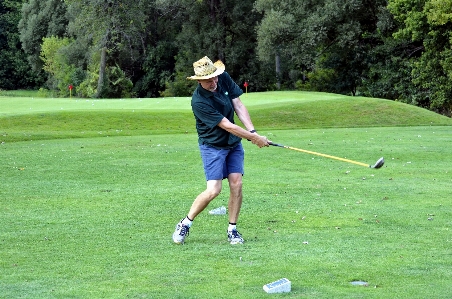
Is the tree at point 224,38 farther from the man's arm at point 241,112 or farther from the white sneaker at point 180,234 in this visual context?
the white sneaker at point 180,234

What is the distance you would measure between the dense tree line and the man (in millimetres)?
34422

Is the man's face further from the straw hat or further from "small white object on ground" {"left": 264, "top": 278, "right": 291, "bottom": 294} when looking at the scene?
"small white object on ground" {"left": 264, "top": 278, "right": 291, "bottom": 294}

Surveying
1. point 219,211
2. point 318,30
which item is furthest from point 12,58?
point 219,211

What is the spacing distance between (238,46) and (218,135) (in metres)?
50.6

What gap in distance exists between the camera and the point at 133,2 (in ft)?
182

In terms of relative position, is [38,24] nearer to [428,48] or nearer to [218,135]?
[428,48]

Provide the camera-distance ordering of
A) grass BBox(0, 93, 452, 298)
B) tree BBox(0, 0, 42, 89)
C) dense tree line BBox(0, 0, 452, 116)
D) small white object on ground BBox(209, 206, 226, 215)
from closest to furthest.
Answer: grass BBox(0, 93, 452, 298), small white object on ground BBox(209, 206, 226, 215), dense tree line BBox(0, 0, 452, 116), tree BBox(0, 0, 42, 89)

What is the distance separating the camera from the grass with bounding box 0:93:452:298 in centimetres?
714

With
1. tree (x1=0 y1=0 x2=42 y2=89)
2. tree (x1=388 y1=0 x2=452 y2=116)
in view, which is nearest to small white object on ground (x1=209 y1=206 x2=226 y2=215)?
tree (x1=388 y1=0 x2=452 y2=116)

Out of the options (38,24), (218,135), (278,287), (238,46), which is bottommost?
(238,46)

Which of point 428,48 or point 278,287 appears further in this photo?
point 428,48

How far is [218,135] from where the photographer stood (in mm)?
8977

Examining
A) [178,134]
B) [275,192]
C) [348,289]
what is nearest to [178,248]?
[348,289]

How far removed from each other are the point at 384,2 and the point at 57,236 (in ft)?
141
